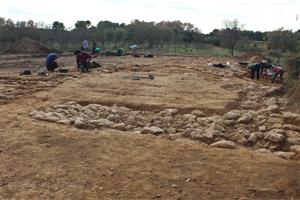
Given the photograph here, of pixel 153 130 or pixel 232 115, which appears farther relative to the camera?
pixel 232 115

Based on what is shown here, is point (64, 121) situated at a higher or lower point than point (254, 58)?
lower

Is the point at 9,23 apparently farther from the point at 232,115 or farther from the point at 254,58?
the point at 232,115

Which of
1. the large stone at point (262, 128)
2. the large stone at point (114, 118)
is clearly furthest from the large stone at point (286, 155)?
the large stone at point (114, 118)

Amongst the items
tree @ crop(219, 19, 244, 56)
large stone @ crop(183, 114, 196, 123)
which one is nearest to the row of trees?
tree @ crop(219, 19, 244, 56)

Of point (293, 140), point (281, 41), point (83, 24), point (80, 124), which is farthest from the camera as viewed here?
point (83, 24)

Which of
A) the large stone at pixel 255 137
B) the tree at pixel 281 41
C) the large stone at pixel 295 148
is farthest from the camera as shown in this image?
the tree at pixel 281 41

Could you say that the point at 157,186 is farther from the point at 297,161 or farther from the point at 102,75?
the point at 102,75

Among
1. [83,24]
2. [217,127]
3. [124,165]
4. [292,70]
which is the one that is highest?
[83,24]

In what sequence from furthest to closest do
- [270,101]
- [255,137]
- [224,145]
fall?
1. [270,101]
2. [255,137]
3. [224,145]

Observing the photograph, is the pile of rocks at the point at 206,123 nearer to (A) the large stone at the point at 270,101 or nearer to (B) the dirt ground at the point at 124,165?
(A) the large stone at the point at 270,101

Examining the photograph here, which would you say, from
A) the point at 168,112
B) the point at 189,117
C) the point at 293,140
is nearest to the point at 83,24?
the point at 168,112

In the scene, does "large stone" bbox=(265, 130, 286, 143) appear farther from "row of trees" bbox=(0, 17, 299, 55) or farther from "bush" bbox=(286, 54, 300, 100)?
"row of trees" bbox=(0, 17, 299, 55)

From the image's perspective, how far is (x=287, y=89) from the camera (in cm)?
1197

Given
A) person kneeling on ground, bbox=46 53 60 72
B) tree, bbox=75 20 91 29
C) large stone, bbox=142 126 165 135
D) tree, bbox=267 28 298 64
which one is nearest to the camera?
large stone, bbox=142 126 165 135
